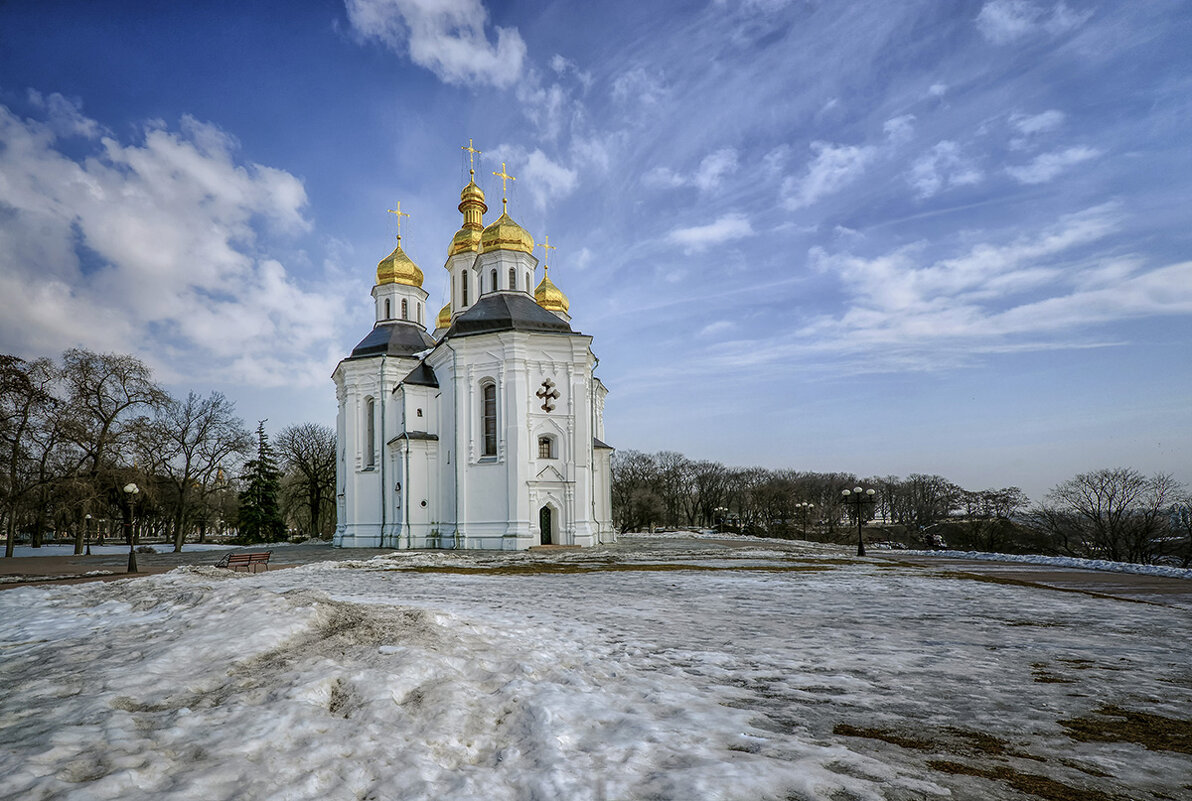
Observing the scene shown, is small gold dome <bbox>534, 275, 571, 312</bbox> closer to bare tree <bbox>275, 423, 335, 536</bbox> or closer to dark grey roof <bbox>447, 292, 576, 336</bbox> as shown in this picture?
dark grey roof <bbox>447, 292, 576, 336</bbox>

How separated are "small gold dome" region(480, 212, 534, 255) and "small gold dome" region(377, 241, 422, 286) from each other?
682 cm

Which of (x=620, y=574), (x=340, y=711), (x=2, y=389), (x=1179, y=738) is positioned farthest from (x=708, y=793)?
(x=2, y=389)

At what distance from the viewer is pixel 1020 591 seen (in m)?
10.1

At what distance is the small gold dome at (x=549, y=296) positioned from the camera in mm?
37719

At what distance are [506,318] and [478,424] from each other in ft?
16.1

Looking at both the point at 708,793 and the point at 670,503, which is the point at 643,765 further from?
the point at 670,503

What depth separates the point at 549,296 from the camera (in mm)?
37969

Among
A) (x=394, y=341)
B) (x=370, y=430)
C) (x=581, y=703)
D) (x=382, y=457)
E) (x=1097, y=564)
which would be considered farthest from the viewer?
(x=394, y=341)

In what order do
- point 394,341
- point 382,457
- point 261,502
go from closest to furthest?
point 382,457, point 394,341, point 261,502

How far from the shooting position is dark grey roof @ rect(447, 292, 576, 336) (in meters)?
27.8

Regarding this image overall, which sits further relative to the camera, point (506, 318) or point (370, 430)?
point (370, 430)

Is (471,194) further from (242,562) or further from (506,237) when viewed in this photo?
(242,562)

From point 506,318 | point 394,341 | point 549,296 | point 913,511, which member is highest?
point 549,296

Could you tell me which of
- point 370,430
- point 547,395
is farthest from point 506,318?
point 370,430
